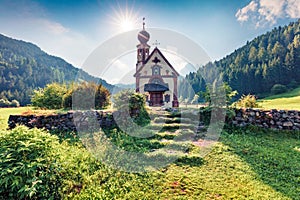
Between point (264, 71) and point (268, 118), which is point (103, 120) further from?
point (264, 71)

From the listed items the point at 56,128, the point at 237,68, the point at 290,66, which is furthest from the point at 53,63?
the point at 56,128

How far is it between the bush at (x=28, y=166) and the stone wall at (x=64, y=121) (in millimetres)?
4537

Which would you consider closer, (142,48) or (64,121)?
(64,121)

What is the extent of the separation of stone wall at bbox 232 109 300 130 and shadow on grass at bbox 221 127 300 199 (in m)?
0.38

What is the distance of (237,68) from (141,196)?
56052 mm

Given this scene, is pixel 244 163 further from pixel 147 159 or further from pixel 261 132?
pixel 261 132

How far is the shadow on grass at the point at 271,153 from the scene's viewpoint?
5.45 m

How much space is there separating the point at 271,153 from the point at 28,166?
710cm

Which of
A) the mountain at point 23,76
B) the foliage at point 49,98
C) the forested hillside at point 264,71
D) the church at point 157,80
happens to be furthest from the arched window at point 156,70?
the mountain at point 23,76

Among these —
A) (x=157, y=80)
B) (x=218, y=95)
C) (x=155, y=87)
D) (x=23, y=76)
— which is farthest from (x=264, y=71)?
(x=23, y=76)

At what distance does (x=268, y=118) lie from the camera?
10.2 metres

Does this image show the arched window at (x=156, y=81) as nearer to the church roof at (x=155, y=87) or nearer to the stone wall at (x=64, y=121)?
the church roof at (x=155, y=87)

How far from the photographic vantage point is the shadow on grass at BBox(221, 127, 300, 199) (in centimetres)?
545

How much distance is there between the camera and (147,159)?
662cm
